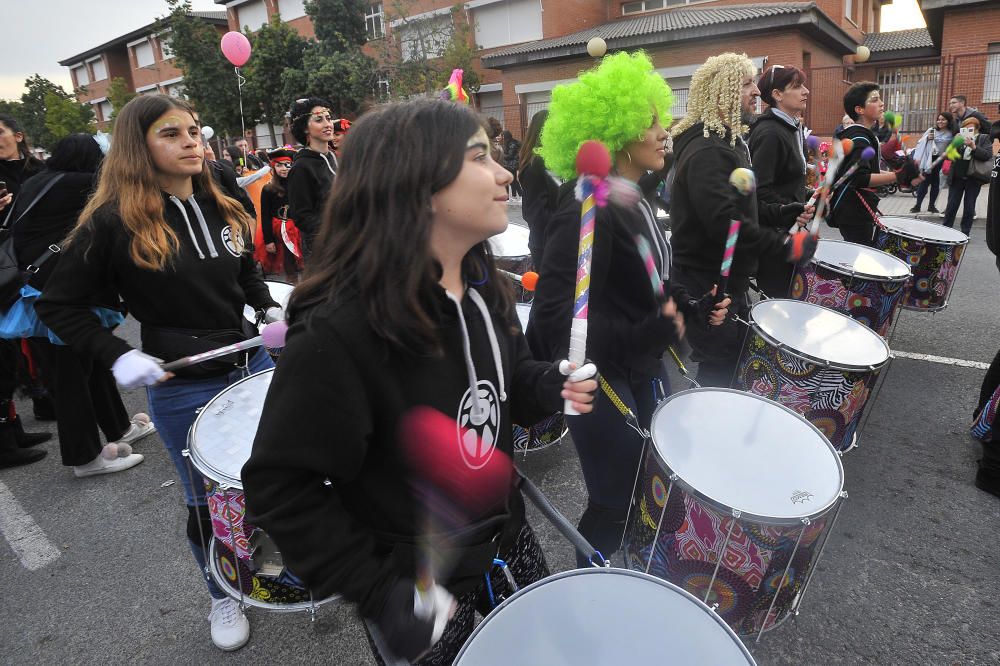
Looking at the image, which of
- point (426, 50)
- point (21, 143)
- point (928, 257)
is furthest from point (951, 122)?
point (426, 50)

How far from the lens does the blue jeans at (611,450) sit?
1.85 meters

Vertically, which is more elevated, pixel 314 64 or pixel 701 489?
pixel 314 64

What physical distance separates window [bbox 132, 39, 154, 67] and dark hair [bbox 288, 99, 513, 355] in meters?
52.5

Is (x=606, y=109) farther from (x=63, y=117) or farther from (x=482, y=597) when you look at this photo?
(x=63, y=117)

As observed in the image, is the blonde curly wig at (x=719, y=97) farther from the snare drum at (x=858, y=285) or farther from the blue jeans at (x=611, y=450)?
the blue jeans at (x=611, y=450)

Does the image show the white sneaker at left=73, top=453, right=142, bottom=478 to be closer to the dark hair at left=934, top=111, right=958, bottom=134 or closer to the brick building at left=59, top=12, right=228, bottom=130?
the dark hair at left=934, top=111, right=958, bottom=134

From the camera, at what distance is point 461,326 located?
1.14 meters

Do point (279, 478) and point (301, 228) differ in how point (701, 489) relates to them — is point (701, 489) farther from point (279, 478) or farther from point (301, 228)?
point (301, 228)

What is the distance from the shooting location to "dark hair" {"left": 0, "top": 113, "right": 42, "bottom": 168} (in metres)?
3.60

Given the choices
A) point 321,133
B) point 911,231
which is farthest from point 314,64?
point 911,231

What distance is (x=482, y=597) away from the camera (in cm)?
132

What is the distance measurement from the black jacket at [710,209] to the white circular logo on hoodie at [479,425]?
173 centimetres

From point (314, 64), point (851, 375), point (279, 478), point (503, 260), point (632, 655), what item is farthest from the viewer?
point (314, 64)

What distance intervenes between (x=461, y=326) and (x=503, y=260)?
9.93 feet
